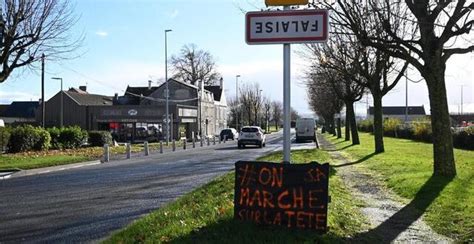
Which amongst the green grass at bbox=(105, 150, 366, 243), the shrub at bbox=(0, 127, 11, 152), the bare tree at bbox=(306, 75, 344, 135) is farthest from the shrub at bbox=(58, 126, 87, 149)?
the green grass at bbox=(105, 150, 366, 243)

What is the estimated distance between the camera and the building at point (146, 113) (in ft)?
222

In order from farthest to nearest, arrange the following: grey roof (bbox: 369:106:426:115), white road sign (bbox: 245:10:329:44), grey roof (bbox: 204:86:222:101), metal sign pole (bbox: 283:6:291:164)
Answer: grey roof (bbox: 369:106:426:115)
grey roof (bbox: 204:86:222:101)
metal sign pole (bbox: 283:6:291:164)
white road sign (bbox: 245:10:329:44)

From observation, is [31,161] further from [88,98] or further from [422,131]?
[88,98]

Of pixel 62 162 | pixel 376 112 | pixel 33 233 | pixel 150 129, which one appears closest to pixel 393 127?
pixel 150 129

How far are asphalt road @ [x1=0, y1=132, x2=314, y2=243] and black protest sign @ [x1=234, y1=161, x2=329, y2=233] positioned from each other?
2.52 metres

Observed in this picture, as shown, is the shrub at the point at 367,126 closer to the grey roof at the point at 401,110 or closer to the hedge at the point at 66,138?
the hedge at the point at 66,138

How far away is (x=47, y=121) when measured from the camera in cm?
8469

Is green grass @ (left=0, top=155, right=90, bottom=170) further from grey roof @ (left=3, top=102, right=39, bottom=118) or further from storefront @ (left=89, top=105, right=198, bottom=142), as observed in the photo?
grey roof @ (left=3, top=102, right=39, bottom=118)

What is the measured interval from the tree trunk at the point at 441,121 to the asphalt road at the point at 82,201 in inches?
249

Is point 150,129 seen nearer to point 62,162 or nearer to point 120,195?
point 62,162

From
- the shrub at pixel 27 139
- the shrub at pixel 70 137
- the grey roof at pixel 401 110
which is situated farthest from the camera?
the grey roof at pixel 401 110

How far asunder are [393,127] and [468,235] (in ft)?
199

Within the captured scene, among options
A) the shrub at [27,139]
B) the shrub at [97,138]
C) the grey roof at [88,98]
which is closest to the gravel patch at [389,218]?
the shrub at [27,139]

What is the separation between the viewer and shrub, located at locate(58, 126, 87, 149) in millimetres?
36844
